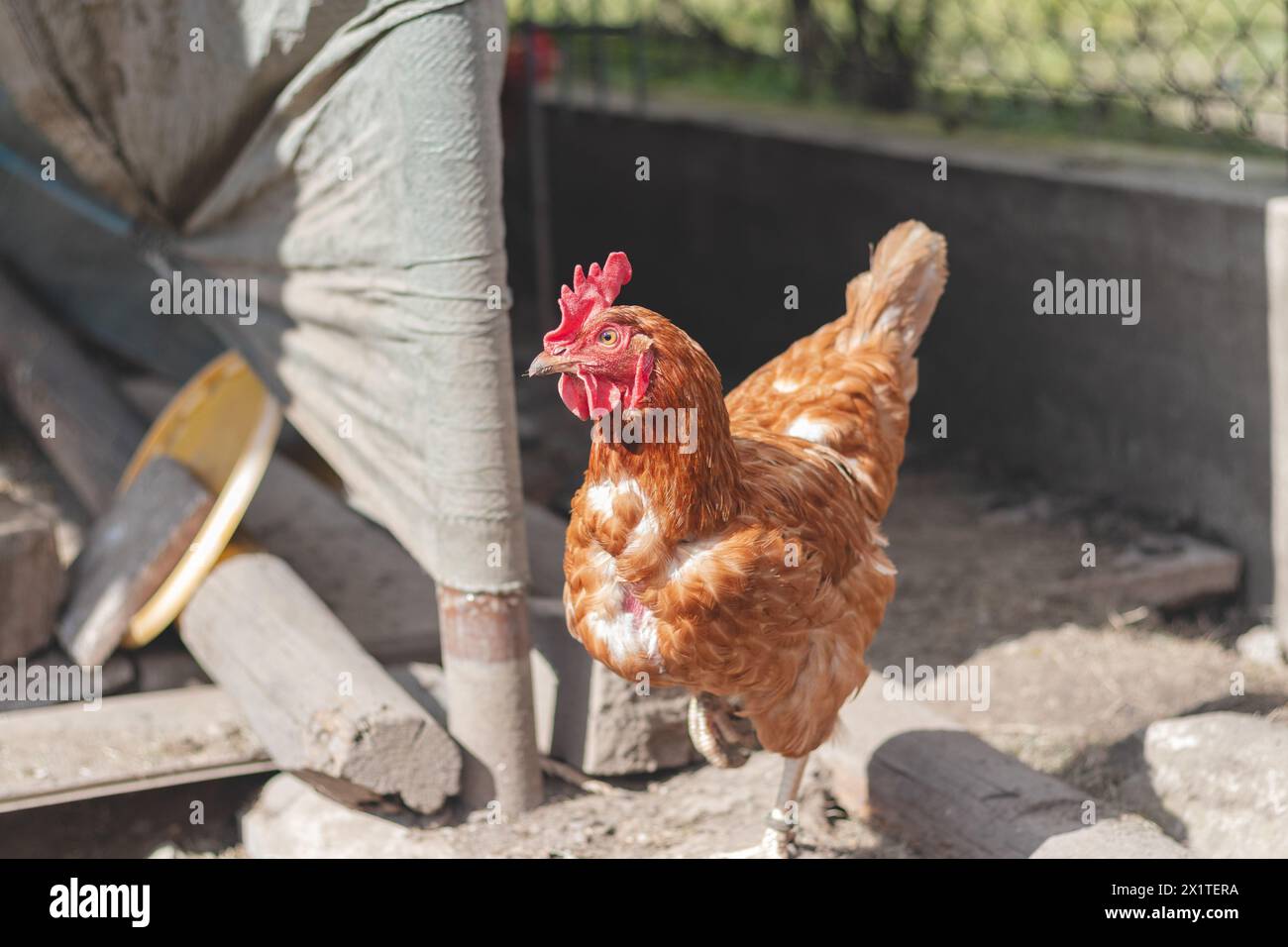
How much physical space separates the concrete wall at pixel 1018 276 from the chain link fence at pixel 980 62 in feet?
1.85

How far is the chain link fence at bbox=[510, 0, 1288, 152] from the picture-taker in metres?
6.38

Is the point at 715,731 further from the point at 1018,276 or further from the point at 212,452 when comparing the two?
the point at 1018,276

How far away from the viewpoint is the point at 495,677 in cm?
406

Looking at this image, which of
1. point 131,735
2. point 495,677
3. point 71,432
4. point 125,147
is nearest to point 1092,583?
point 495,677

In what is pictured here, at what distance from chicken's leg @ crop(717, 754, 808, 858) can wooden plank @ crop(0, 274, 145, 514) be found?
3.24 metres

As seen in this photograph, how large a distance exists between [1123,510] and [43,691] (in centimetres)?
426

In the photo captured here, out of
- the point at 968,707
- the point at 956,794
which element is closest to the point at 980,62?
the point at 968,707

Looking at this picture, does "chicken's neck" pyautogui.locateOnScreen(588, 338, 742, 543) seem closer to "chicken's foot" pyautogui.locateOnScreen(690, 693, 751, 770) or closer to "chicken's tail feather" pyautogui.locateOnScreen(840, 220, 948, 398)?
"chicken's foot" pyautogui.locateOnScreen(690, 693, 751, 770)

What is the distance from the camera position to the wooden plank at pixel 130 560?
4727mm

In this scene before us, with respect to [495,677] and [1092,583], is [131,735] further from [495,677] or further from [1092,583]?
[1092,583]

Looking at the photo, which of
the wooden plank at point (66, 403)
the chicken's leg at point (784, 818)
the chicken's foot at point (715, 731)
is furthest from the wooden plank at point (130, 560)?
the chicken's leg at point (784, 818)

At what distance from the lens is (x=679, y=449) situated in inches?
116

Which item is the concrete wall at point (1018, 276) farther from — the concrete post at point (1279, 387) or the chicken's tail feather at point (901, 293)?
the chicken's tail feather at point (901, 293)

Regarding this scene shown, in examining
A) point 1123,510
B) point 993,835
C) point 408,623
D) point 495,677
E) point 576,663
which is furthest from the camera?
point 1123,510
